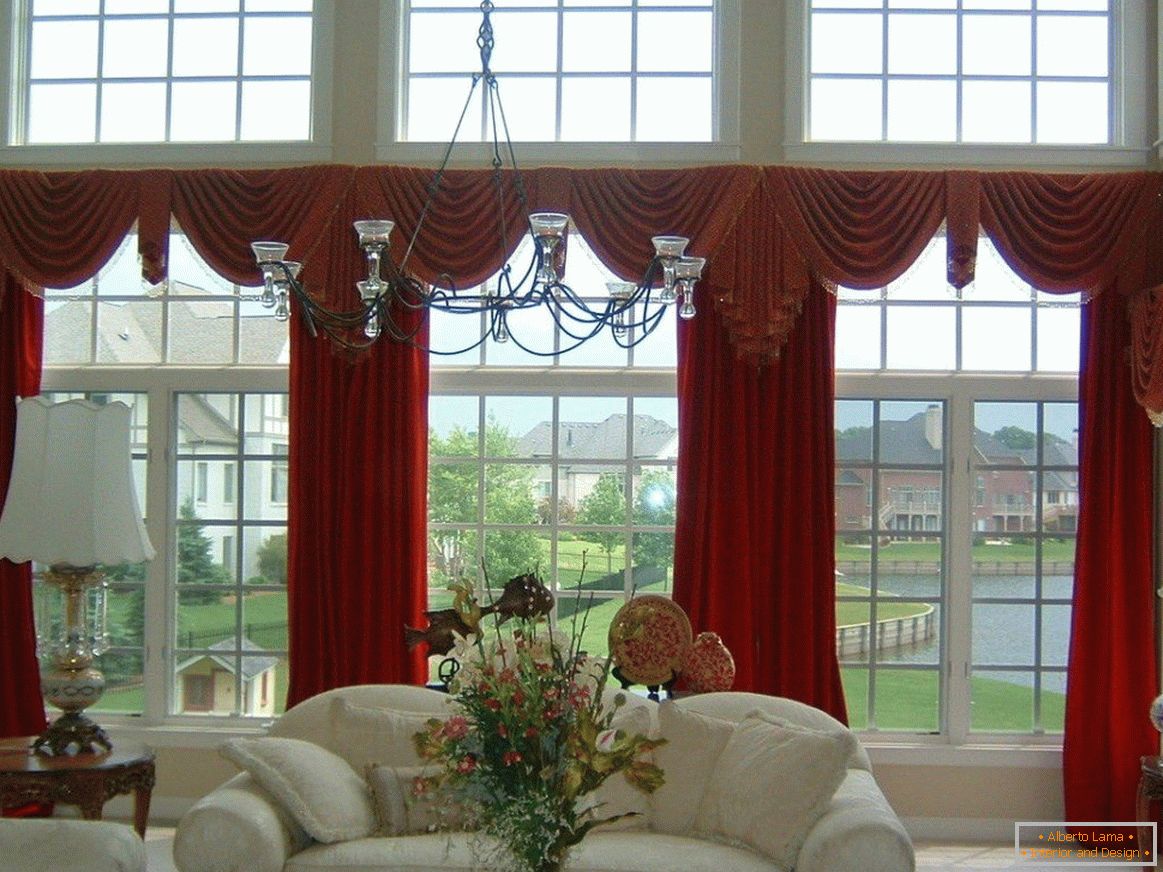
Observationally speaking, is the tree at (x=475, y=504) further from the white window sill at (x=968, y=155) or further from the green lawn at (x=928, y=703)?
the white window sill at (x=968, y=155)

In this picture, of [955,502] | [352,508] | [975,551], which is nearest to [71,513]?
[352,508]

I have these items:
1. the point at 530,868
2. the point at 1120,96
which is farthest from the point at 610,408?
the point at 530,868

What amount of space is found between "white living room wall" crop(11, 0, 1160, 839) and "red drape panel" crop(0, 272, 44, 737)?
1.57 feet

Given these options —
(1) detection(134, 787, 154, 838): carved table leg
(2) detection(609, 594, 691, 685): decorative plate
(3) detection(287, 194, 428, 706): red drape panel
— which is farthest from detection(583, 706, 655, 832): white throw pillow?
(1) detection(134, 787, 154, 838): carved table leg

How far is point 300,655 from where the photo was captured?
620 centimetres

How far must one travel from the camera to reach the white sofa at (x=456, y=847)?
4074 millimetres

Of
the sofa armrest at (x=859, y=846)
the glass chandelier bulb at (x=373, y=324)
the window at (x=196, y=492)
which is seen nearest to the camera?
the glass chandelier bulb at (x=373, y=324)

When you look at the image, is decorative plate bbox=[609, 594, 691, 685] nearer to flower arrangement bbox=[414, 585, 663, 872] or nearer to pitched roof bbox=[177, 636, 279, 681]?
pitched roof bbox=[177, 636, 279, 681]

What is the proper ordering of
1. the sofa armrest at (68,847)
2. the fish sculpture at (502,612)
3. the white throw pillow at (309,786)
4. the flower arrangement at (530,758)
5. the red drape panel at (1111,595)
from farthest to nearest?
the red drape panel at (1111,595)
the fish sculpture at (502,612)
the white throw pillow at (309,786)
the sofa armrest at (68,847)
the flower arrangement at (530,758)

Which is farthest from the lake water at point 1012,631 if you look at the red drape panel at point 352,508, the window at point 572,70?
the window at point 572,70

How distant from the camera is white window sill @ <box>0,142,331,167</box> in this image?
21.0ft

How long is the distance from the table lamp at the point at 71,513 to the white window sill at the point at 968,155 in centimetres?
341

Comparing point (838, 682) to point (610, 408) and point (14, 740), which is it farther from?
point (14, 740)

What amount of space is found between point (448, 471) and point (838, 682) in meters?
2.16
